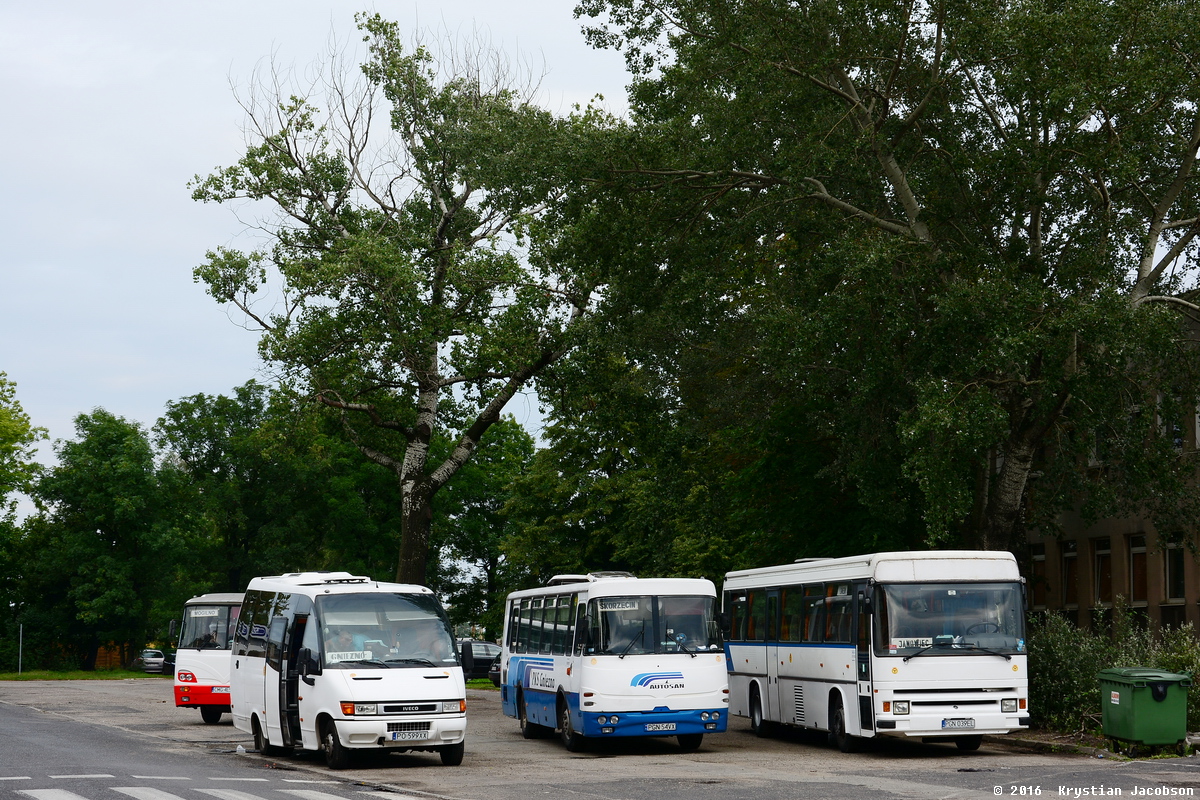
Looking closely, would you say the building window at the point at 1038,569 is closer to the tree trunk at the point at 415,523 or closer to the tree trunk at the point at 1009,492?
the tree trunk at the point at 1009,492

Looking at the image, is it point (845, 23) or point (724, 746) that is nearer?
point (724, 746)

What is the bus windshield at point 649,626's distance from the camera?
20.9 m

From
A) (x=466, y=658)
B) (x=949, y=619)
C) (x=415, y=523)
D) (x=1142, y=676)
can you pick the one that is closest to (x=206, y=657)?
(x=415, y=523)

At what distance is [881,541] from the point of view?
30.9 meters

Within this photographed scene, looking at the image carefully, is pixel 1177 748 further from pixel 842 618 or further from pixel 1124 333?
pixel 1124 333

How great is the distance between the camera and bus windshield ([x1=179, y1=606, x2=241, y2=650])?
29.9 m

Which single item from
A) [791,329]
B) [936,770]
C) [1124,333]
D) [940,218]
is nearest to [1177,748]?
[936,770]

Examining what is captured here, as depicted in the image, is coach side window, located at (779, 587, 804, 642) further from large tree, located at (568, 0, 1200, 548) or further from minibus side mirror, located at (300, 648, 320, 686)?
minibus side mirror, located at (300, 648, 320, 686)

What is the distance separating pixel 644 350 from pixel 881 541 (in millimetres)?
6754

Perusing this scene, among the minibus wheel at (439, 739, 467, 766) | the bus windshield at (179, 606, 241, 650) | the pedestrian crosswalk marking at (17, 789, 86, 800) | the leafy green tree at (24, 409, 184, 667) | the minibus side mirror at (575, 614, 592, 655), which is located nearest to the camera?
the pedestrian crosswalk marking at (17, 789, 86, 800)

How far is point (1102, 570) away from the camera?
40.3m

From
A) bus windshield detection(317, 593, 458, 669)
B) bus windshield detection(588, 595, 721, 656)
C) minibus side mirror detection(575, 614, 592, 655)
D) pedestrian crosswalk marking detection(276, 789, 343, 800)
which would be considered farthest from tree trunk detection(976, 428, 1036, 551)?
pedestrian crosswalk marking detection(276, 789, 343, 800)

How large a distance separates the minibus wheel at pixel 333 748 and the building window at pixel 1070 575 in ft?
94.5

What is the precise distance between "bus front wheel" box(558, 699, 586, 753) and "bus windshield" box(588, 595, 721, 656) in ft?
4.71
